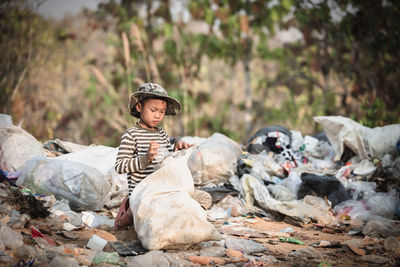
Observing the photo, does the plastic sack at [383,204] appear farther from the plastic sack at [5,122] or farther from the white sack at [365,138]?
the plastic sack at [5,122]

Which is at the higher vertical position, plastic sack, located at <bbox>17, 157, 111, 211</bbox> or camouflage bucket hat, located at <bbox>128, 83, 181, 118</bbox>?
camouflage bucket hat, located at <bbox>128, 83, 181, 118</bbox>

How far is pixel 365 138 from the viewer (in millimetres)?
4348

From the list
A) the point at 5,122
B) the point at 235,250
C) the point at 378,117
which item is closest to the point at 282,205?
the point at 235,250

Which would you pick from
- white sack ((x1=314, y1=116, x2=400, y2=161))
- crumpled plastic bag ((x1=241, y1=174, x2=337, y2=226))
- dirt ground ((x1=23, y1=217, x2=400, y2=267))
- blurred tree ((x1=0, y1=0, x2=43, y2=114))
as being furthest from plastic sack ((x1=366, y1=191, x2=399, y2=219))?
blurred tree ((x1=0, y1=0, x2=43, y2=114))

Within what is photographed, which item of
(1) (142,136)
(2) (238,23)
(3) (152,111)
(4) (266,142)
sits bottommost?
(4) (266,142)

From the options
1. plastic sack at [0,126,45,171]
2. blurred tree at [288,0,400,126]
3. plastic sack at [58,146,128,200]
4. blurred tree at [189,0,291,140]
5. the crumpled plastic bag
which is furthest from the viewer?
blurred tree at [189,0,291,140]

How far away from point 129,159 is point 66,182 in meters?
1.08

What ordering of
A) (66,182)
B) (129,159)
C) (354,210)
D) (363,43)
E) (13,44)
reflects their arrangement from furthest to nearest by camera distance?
(363,43) < (13,44) < (354,210) < (66,182) < (129,159)

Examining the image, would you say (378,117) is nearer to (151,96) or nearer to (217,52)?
(151,96)

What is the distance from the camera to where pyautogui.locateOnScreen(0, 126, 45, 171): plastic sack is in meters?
3.39

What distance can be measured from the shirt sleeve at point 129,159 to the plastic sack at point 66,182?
2.99ft

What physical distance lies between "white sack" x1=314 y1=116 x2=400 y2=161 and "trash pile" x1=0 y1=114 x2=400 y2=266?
0.04 feet

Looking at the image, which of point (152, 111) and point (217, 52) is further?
point (217, 52)

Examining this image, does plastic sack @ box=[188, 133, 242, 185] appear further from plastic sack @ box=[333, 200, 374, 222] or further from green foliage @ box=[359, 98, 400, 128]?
green foliage @ box=[359, 98, 400, 128]
